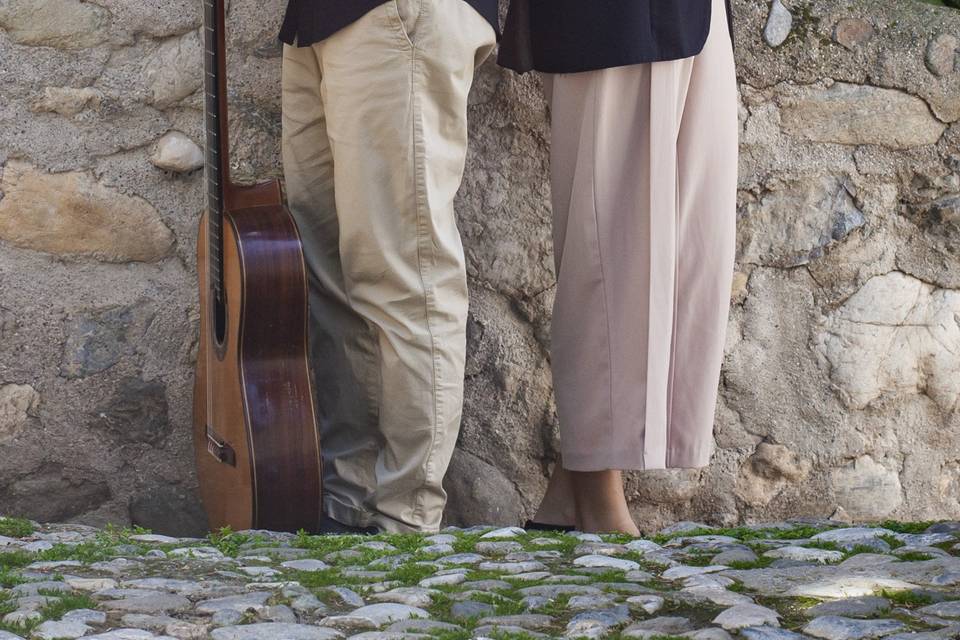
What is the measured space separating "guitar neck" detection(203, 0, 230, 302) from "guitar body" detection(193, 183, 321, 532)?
0.10ft

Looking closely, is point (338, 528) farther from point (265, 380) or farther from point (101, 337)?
point (101, 337)

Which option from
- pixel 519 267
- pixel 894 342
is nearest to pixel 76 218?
pixel 519 267

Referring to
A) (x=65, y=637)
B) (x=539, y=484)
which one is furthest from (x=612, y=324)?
(x=65, y=637)

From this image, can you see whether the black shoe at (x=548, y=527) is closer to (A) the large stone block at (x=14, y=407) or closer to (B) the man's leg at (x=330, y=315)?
(B) the man's leg at (x=330, y=315)

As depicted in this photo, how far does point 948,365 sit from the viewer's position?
9.39ft

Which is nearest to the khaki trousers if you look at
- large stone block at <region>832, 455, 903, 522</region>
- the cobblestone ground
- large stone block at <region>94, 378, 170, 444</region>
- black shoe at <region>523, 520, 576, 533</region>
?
black shoe at <region>523, 520, 576, 533</region>

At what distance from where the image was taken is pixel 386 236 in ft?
7.35

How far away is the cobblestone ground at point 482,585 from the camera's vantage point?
152cm

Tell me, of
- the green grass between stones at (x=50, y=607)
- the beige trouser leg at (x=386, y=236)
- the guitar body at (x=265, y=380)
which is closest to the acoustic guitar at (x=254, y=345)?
the guitar body at (x=265, y=380)

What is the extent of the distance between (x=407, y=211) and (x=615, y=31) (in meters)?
0.49

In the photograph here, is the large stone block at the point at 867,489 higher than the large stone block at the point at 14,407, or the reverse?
the large stone block at the point at 14,407

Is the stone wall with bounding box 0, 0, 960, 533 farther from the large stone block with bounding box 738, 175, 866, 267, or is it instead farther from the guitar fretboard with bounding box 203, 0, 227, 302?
the guitar fretboard with bounding box 203, 0, 227, 302

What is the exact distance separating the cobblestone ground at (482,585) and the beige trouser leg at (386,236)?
9.3 inches

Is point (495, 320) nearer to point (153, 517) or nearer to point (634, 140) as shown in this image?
point (634, 140)
